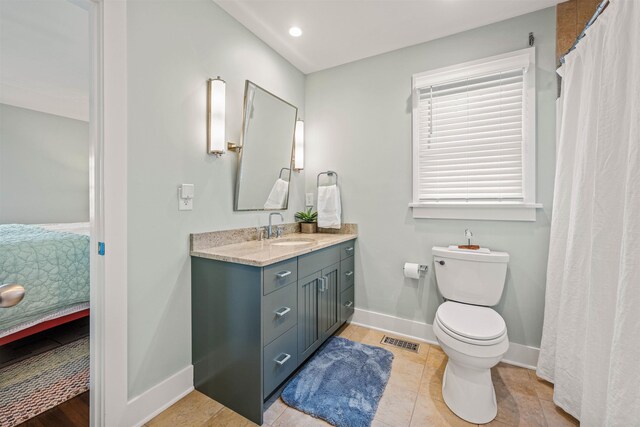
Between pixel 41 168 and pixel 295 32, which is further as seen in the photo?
pixel 41 168

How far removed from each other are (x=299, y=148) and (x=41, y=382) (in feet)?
8.18

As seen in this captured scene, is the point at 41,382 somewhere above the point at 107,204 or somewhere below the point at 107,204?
below

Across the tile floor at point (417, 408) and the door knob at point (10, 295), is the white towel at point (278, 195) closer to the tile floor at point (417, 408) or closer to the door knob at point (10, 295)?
the tile floor at point (417, 408)

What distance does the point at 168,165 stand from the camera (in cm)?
151

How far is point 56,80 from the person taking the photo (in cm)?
294

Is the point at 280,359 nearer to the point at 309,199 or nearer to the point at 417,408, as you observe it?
the point at 417,408

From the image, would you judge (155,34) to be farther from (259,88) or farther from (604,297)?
(604,297)

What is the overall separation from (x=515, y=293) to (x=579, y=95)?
4.36 ft

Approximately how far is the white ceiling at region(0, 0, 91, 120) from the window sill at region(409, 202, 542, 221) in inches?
89.9

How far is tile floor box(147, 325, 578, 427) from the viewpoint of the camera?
139 centimetres

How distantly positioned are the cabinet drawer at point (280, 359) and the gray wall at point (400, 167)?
103cm

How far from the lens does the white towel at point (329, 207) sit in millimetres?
2475

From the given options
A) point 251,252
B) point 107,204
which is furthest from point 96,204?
point 251,252

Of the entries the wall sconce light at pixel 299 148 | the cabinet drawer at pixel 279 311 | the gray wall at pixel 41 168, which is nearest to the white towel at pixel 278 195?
the wall sconce light at pixel 299 148
